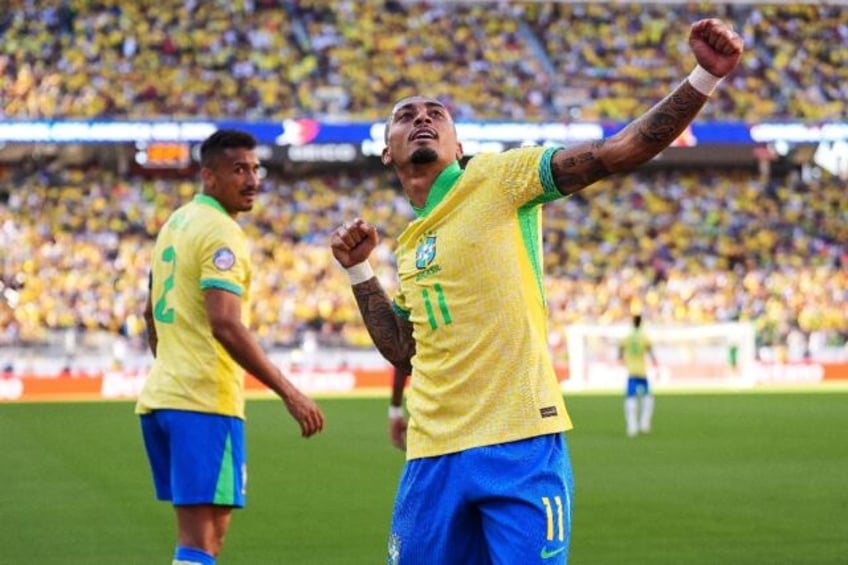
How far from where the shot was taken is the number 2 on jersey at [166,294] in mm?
6852

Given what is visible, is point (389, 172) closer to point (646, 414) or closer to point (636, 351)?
point (636, 351)

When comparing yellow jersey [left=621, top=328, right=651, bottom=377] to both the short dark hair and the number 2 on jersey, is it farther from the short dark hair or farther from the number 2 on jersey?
the number 2 on jersey

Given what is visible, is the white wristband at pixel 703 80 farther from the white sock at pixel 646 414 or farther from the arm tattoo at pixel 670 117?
the white sock at pixel 646 414

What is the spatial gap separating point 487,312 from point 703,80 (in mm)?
1011

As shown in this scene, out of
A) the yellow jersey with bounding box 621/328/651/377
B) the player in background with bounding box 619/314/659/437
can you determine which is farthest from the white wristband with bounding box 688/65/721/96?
the yellow jersey with bounding box 621/328/651/377

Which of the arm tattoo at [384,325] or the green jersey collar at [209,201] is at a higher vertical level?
the green jersey collar at [209,201]

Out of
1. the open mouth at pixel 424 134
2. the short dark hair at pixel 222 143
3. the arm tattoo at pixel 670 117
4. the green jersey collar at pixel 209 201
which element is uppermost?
A: the short dark hair at pixel 222 143

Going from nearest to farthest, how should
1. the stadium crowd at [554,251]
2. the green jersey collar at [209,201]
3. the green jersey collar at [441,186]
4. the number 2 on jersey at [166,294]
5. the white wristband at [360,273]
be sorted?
the green jersey collar at [441,186] < the white wristband at [360,273] < the number 2 on jersey at [166,294] < the green jersey collar at [209,201] < the stadium crowd at [554,251]

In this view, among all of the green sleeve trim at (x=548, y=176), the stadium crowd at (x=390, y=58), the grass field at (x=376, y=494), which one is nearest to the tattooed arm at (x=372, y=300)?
the green sleeve trim at (x=548, y=176)

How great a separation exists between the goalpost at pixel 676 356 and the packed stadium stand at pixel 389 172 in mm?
1714

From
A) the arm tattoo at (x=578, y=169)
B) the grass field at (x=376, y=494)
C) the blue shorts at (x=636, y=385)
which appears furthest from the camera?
the blue shorts at (x=636, y=385)

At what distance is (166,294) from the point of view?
6875mm

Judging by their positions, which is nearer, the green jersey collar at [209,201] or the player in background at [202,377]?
the player in background at [202,377]

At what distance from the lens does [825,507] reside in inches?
519
